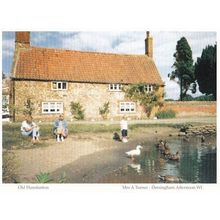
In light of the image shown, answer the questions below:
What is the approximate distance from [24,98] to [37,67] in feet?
4.75

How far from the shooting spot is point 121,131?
Answer: 31.8 ft

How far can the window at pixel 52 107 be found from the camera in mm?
9642

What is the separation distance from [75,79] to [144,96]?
95.2 inches

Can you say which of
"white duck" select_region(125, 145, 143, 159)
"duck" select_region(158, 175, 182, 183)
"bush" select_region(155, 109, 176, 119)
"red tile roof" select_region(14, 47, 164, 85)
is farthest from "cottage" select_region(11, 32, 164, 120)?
"duck" select_region(158, 175, 182, 183)

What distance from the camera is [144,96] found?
1041 cm

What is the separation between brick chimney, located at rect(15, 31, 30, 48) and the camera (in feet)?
29.7

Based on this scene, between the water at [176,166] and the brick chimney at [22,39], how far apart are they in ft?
13.9

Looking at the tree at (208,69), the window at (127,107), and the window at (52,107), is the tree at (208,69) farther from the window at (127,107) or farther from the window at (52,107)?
the window at (52,107)

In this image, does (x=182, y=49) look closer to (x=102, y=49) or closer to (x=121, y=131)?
(x=102, y=49)

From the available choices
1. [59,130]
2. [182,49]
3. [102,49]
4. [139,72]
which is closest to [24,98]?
[59,130]

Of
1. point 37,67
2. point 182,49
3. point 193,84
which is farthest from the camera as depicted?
point 37,67

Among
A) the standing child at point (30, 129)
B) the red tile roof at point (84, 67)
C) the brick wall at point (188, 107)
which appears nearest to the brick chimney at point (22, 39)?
the red tile roof at point (84, 67)
